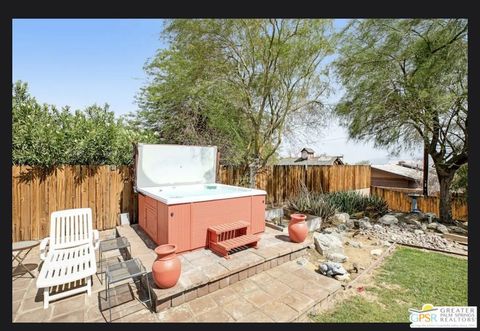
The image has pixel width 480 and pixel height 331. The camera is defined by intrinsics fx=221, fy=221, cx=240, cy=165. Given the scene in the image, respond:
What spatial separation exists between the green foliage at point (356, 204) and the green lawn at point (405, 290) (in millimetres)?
3280

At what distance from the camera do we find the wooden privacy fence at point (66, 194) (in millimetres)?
5004

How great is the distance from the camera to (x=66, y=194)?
5543 mm

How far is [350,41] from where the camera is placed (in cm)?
746

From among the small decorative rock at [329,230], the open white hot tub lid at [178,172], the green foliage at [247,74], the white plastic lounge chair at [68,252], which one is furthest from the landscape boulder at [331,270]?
the green foliage at [247,74]

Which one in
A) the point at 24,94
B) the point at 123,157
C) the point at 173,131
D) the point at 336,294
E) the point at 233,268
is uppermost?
the point at 24,94

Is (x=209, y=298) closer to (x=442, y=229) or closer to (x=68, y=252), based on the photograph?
(x=68, y=252)

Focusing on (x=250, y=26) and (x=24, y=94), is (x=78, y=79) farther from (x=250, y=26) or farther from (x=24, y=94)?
(x=250, y=26)

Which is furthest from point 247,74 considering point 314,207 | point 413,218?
point 413,218

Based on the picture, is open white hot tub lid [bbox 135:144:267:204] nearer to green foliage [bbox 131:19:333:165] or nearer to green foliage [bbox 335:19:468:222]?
green foliage [bbox 131:19:333:165]

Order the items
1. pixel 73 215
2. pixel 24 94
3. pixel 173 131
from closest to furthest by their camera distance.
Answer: pixel 73 215 < pixel 24 94 < pixel 173 131

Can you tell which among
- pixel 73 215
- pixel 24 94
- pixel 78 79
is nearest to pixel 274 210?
pixel 73 215

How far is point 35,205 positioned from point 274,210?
21.0 feet

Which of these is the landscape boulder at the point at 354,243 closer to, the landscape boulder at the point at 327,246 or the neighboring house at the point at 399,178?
the landscape boulder at the point at 327,246

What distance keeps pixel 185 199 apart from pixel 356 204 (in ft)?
23.6
